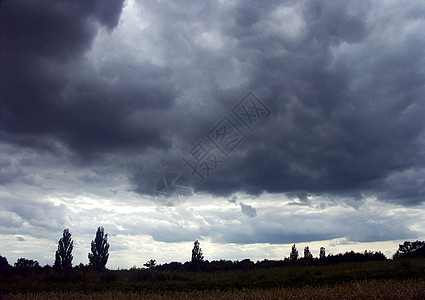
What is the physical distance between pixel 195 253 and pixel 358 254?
3166 centimetres

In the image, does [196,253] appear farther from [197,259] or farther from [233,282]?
[233,282]

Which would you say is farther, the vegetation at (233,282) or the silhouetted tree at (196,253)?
the silhouetted tree at (196,253)

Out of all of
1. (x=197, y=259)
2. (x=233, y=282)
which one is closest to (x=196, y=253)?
(x=197, y=259)

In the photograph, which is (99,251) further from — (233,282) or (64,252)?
(233,282)

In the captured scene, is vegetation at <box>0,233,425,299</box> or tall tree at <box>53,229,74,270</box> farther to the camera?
tall tree at <box>53,229,74,270</box>

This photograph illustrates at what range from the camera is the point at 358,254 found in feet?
220

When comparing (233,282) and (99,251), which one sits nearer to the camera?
(233,282)

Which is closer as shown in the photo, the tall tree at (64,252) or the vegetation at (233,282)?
the vegetation at (233,282)

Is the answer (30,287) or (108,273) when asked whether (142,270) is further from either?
(30,287)

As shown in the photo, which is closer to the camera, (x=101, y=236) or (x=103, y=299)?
(x=103, y=299)

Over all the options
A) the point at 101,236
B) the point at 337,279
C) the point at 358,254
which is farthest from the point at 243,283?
the point at 101,236

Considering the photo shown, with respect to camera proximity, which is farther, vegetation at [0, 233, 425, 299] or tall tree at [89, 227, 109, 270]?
tall tree at [89, 227, 109, 270]

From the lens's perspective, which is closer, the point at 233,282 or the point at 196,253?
the point at 233,282

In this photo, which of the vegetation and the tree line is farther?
the tree line
